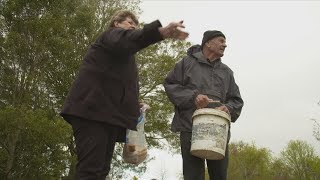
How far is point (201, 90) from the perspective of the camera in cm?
452

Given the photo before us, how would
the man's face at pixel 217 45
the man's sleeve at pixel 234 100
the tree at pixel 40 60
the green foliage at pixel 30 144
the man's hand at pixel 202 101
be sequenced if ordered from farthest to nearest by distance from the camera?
the tree at pixel 40 60 → the green foliage at pixel 30 144 → the man's face at pixel 217 45 → the man's sleeve at pixel 234 100 → the man's hand at pixel 202 101

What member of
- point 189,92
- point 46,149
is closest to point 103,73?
point 189,92

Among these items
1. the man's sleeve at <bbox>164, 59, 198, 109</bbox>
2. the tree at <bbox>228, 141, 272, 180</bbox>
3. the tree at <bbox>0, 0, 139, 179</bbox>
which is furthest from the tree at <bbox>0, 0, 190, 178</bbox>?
the tree at <bbox>228, 141, 272, 180</bbox>

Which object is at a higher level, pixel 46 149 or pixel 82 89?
pixel 46 149

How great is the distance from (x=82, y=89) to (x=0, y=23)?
12.9 meters

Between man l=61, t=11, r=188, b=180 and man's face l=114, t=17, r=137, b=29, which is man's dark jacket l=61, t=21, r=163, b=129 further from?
man's face l=114, t=17, r=137, b=29

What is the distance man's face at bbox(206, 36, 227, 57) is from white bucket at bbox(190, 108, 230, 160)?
0.88 metres

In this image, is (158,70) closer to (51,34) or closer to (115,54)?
(51,34)

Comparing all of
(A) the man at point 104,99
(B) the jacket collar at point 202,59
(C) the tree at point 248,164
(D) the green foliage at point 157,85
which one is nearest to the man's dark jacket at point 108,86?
(A) the man at point 104,99

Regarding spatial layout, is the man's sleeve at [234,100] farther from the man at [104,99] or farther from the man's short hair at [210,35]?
the man at [104,99]

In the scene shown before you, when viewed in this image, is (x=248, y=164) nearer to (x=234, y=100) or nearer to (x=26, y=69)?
(x=26, y=69)

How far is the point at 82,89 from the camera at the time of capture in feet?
10.6

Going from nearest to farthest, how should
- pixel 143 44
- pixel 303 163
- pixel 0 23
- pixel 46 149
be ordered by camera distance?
1. pixel 143 44
2. pixel 46 149
3. pixel 0 23
4. pixel 303 163

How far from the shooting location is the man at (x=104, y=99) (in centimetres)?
302
